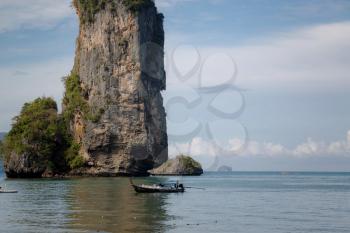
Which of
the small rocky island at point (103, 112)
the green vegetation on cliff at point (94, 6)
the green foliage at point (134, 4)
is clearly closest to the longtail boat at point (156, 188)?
the small rocky island at point (103, 112)

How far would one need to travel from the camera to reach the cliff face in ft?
368

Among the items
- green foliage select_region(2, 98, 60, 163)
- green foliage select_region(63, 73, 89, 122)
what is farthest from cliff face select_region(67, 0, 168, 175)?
green foliage select_region(2, 98, 60, 163)

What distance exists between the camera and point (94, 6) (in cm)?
12194

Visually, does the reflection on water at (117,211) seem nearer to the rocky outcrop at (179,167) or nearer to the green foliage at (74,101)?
the green foliage at (74,101)

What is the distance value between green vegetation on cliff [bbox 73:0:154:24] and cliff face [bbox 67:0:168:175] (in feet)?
0.72

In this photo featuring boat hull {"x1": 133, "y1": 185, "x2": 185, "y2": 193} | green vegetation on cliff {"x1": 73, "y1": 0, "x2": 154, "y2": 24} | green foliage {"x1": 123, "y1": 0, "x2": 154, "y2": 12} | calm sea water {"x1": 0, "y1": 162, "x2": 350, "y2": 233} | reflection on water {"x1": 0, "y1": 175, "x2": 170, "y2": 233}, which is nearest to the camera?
reflection on water {"x1": 0, "y1": 175, "x2": 170, "y2": 233}

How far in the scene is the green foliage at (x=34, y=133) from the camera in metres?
111

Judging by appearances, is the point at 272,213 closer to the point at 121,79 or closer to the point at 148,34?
the point at 121,79

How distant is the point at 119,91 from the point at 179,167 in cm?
2439

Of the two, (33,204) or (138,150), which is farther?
(138,150)

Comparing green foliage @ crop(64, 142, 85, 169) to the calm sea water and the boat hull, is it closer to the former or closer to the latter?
the boat hull

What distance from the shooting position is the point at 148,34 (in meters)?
123

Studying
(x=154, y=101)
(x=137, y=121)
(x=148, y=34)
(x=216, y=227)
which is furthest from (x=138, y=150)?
(x=216, y=227)

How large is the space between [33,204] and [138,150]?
59858 millimetres
